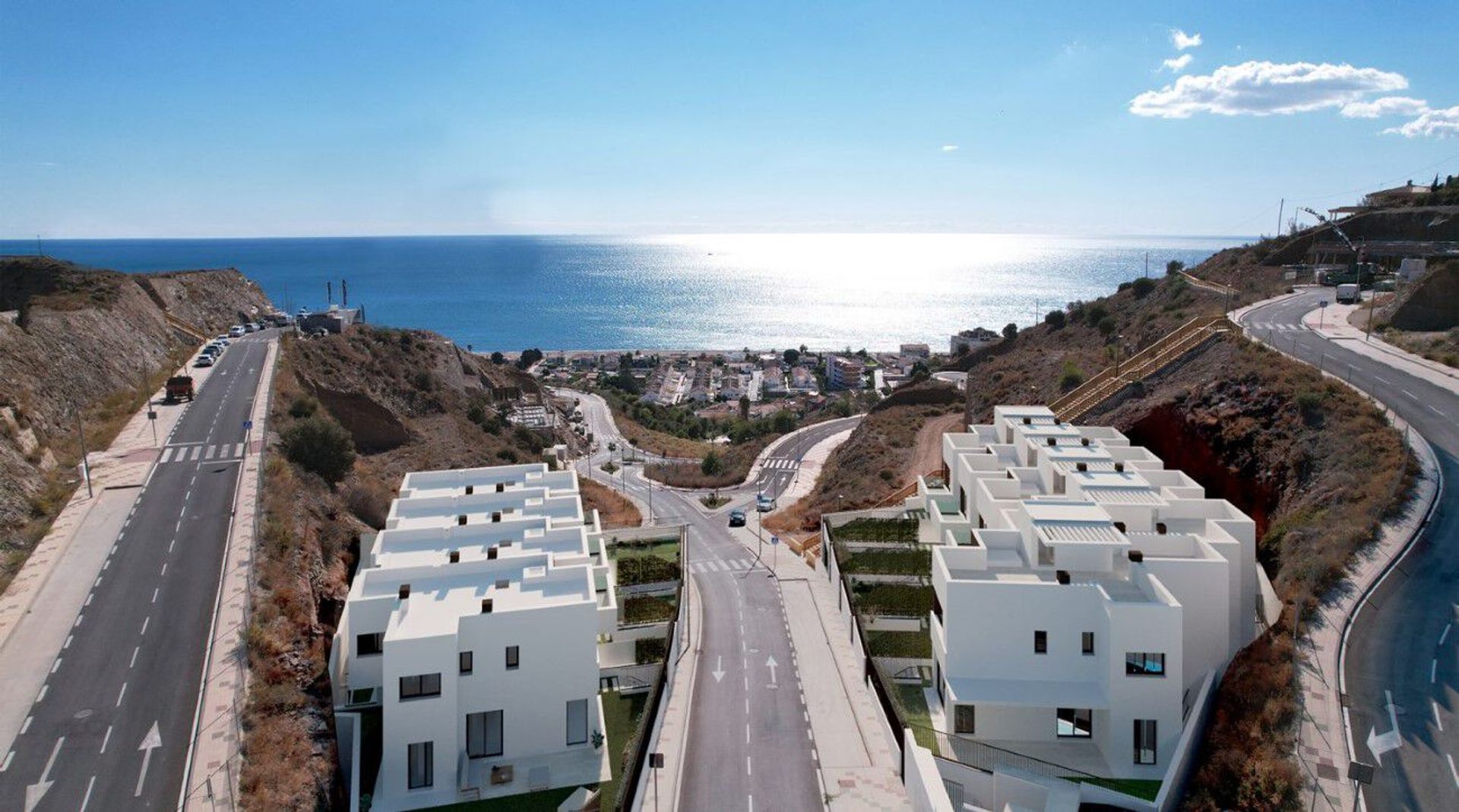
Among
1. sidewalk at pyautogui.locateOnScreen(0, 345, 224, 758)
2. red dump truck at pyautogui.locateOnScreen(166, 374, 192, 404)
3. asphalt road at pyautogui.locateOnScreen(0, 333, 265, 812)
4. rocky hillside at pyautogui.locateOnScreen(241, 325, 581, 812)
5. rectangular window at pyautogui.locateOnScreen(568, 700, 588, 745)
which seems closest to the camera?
asphalt road at pyautogui.locateOnScreen(0, 333, 265, 812)

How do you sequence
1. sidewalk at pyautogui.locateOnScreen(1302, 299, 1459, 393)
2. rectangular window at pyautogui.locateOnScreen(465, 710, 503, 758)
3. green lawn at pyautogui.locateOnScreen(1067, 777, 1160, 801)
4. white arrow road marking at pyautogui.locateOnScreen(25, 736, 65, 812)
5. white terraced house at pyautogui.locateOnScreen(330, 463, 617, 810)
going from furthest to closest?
sidewalk at pyautogui.locateOnScreen(1302, 299, 1459, 393)
rectangular window at pyautogui.locateOnScreen(465, 710, 503, 758)
white terraced house at pyautogui.locateOnScreen(330, 463, 617, 810)
green lawn at pyautogui.locateOnScreen(1067, 777, 1160, 801)
white arrow road marking at pyautogui.locateOnScreen(25, 736, 65, 812)

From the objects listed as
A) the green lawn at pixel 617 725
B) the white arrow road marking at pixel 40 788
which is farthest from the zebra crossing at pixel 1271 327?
the white arrow road marking at pixel 40 788

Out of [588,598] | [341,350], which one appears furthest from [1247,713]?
[341,350]

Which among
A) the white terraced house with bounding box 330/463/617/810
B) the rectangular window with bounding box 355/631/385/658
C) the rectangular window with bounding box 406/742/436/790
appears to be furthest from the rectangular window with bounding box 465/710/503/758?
the rectangular window with bounding box 355/631/385/658

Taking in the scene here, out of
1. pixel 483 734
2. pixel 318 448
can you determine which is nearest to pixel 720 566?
pixel 483 734

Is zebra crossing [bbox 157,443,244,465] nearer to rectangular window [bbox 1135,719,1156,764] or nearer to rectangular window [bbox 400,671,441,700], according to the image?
rectangular window [bbox 400,671,441,700]

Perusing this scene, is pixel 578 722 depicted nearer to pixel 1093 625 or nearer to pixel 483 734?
pixel 483 734
